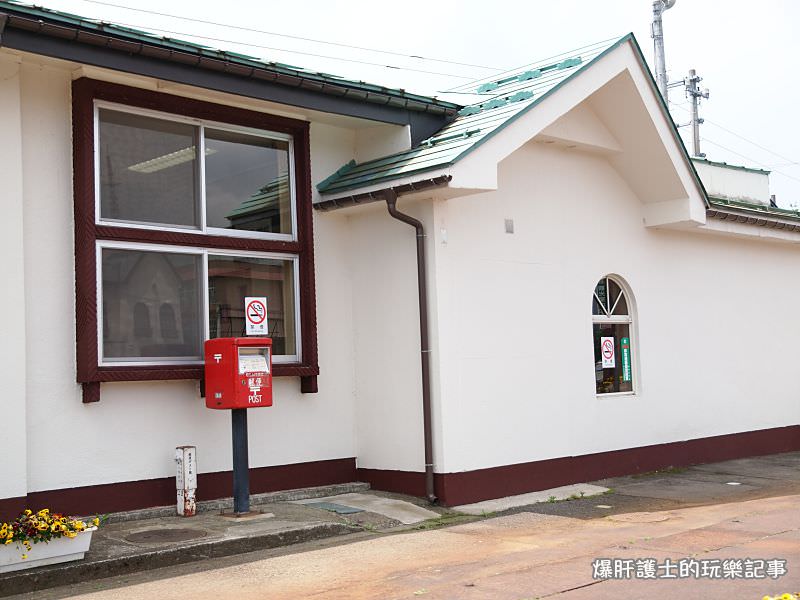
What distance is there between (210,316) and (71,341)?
1.48 metres

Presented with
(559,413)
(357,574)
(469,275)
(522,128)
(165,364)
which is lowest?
(357,574)

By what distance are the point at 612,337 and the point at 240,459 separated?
18.8ft

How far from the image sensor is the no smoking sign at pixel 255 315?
9.98m

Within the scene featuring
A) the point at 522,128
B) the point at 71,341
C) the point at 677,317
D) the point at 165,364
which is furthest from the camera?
the point at 677,317

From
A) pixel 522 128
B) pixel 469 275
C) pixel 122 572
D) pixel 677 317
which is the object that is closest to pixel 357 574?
pixel 122 572

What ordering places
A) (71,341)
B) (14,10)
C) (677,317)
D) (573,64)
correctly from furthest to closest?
(677,317) < (573,64) < (71,341) < (14,10)

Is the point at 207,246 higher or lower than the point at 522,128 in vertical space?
lower

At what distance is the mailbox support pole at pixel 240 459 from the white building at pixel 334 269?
588mm

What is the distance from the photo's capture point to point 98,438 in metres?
8.73

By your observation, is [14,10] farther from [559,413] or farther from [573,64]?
[559,413]

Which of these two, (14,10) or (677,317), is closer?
(14,10)

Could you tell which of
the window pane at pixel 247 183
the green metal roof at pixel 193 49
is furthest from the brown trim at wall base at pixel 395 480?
the green metal roof at pixel 193 49

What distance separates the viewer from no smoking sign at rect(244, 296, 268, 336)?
9.98 metres

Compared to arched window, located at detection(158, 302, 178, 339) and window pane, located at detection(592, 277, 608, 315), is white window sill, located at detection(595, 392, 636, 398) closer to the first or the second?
window pane, located at detection(592, 277, 608, 315)
